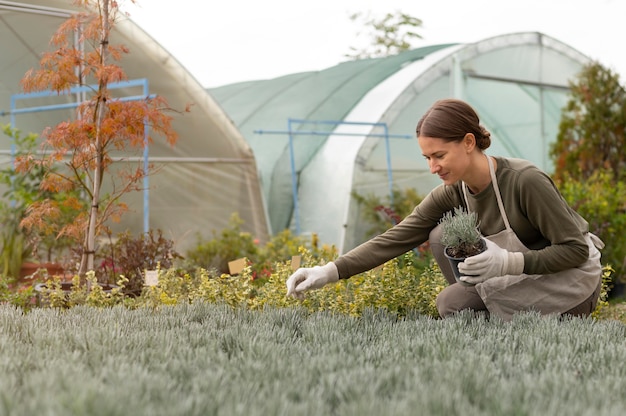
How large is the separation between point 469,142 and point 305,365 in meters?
1.63

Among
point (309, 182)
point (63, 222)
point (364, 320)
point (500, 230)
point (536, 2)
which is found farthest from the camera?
point (536, 2)

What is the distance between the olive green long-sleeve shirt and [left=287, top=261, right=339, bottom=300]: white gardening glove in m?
0.07

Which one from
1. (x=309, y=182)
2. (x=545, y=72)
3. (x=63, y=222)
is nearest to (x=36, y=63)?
(x=63, y=222)

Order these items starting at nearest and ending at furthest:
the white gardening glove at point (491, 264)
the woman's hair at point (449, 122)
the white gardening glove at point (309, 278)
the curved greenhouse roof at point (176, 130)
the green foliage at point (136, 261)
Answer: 1. the white gardening glove at point (491, 264)
2. the woman's hair at point (449, 122)
3. the white gardening glove at point (309, 278)
4. the green foliage at point (136, 261)
5. the curved greenhouse roof at point (176, 130)

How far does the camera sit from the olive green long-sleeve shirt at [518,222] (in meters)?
3.23

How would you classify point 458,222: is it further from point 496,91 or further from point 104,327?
point 496,91

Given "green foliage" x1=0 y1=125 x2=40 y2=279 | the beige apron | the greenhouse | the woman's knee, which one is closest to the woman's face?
the beige apron

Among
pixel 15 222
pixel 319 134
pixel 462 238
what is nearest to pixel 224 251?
pixel 15 222

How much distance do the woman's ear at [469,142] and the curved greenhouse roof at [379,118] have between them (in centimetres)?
590

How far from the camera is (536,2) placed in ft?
53.9

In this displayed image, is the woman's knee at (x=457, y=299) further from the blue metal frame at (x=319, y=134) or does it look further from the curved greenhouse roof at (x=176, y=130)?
the blue metal frame at (x=319, y=134)

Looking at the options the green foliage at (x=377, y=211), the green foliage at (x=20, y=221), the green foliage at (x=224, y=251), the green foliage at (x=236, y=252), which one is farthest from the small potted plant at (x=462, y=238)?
the green foliage at (x=377, y=211)

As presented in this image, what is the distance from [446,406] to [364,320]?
1.21m

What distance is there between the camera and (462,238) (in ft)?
10.2
